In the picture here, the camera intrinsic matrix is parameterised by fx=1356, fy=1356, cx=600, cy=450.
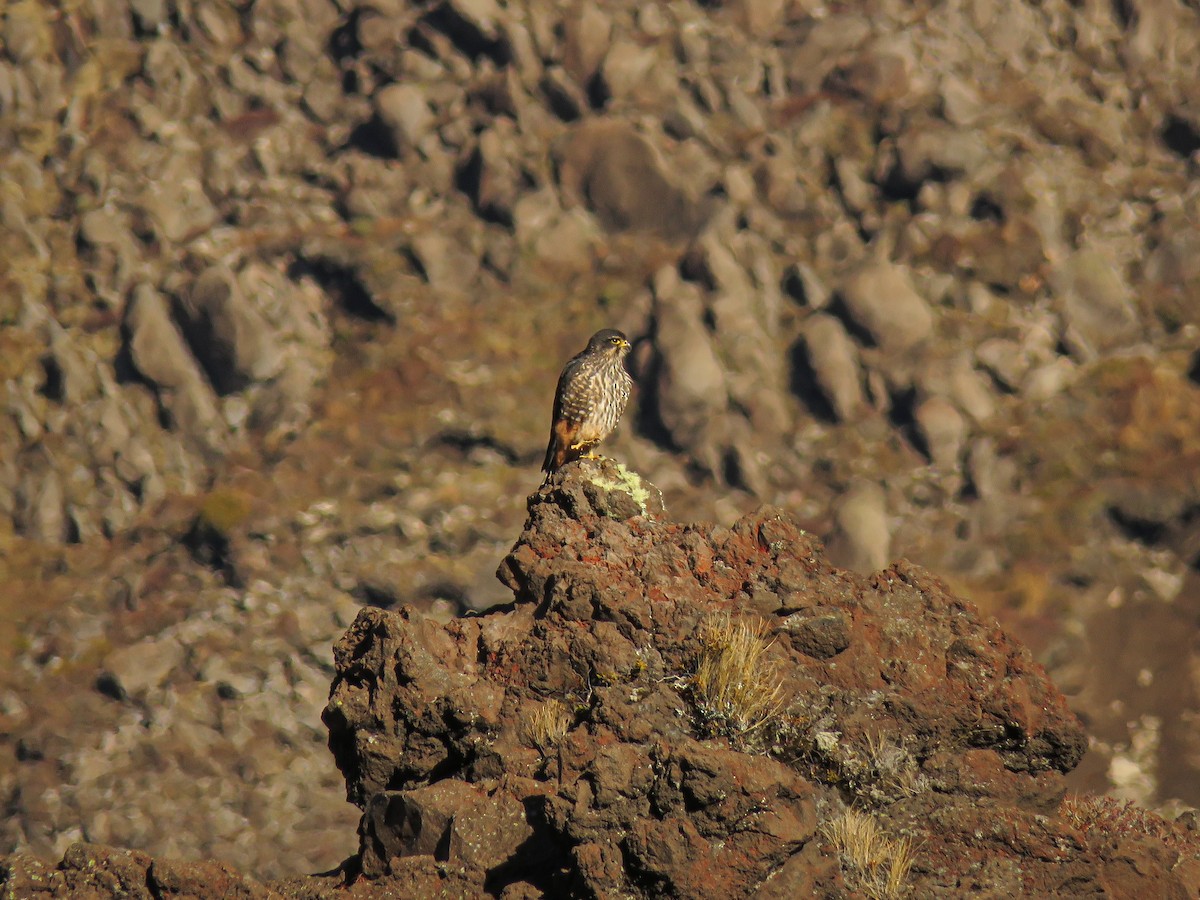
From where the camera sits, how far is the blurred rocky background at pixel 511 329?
2381 inches

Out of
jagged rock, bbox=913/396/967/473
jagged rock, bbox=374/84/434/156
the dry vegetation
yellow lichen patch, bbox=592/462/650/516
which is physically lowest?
jagged rock, bbox=913/396/967/473

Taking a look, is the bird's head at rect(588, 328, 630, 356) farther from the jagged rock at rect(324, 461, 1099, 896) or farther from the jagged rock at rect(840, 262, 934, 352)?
the jagged rock at rect(840, 262, 934, 352)

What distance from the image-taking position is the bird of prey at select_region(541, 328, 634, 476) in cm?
1534

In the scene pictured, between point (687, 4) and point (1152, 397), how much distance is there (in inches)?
1590

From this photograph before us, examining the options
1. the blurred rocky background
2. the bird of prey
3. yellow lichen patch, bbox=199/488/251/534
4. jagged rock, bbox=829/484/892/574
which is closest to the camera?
the bird of prey

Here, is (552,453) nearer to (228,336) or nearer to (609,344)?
(609,344)

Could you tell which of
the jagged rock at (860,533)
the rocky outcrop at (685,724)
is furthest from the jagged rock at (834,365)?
the rocky outcrop at (685,724)

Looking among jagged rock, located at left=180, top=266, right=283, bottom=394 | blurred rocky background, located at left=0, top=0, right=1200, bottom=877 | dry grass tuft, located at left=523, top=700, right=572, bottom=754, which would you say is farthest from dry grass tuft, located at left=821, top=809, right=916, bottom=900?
jagged rock, located at left=180, top=266, right=283, bottom=394

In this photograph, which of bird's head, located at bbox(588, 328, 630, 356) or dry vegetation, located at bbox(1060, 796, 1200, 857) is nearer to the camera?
dry vegetation, located at bbox(1060, 796, 1200, 857)

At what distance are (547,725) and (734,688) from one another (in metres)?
1.46

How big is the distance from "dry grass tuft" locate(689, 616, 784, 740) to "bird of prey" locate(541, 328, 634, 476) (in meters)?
5.24

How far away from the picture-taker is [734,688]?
996 centimetres

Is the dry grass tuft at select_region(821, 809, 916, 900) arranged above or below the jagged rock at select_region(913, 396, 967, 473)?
above

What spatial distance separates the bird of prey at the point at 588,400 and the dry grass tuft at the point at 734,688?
524 centimetres
